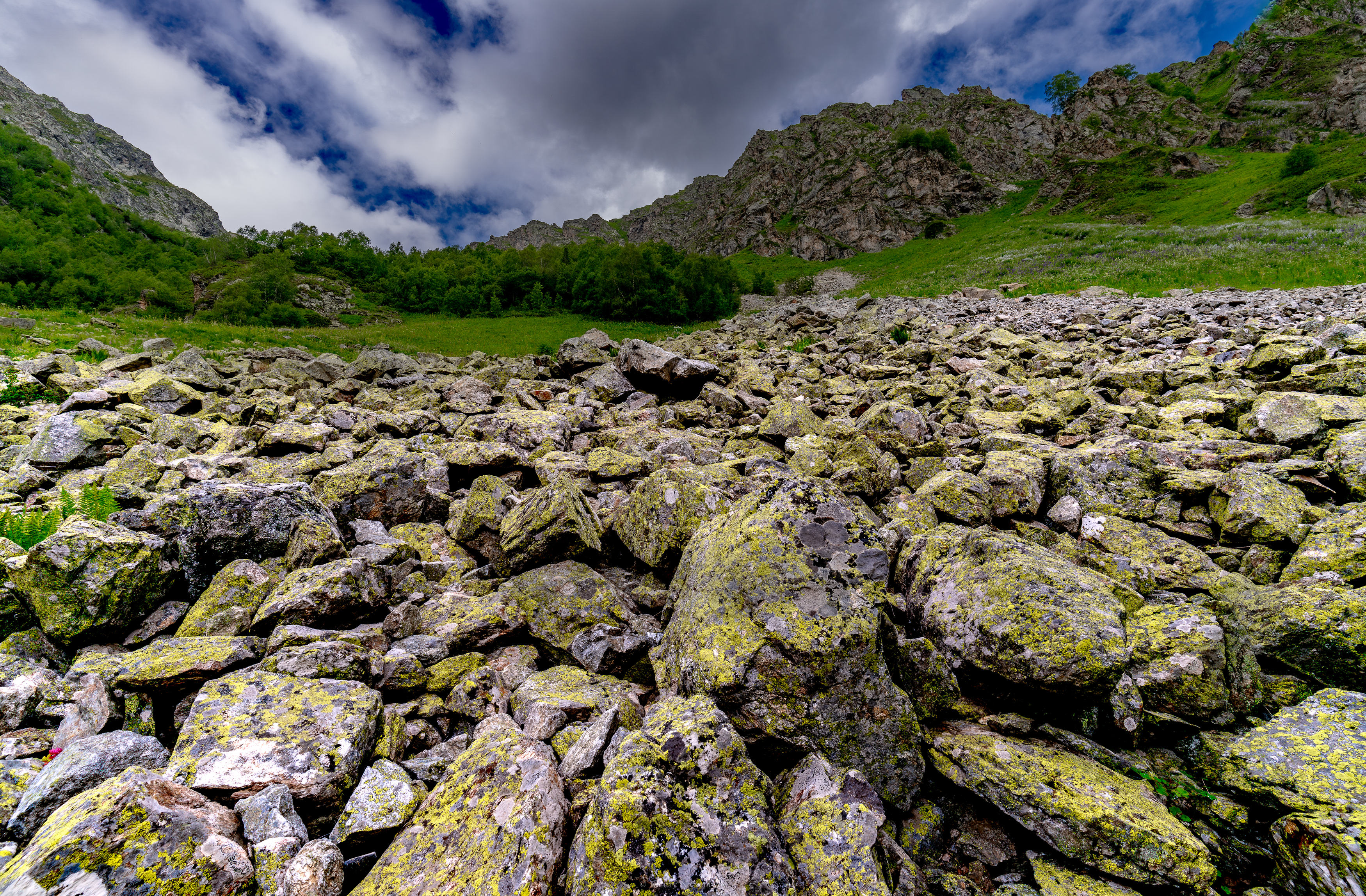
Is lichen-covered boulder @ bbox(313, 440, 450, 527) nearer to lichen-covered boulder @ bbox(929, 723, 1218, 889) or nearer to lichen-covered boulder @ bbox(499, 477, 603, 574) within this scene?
lichen-covered boulder @ bbox(499, 477, 603, 574)

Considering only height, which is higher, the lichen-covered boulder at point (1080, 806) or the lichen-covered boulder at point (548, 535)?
the lichen-covered boulder at point (548, 535)

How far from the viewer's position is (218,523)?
6.12 metres

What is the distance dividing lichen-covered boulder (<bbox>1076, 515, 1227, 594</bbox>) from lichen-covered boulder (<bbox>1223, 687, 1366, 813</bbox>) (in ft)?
5.62

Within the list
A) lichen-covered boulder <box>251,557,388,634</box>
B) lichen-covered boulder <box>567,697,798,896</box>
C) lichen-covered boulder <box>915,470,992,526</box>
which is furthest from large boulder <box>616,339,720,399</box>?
lichen-covered boulder <box>567,697,798,896</box>

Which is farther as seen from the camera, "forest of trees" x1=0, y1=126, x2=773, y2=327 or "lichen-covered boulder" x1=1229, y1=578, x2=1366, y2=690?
"forest of trees" x1=0, y1=126, x2=773, y2=327

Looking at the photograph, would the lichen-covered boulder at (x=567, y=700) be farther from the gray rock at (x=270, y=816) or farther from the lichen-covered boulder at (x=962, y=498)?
the lichen-covered boulder at (x=962, y=498)

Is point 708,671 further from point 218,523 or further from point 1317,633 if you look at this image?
point 218,523

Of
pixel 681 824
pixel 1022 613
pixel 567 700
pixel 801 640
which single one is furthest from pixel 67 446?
pixel 1022 613

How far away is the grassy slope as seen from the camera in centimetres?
2986

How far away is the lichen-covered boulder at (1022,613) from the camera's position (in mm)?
3697

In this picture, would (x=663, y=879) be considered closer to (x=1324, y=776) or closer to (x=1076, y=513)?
(x=1324, y=776)

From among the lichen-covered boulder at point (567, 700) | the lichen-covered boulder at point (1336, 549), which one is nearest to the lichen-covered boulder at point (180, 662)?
the lichen-covered boulder at point (567, 700)

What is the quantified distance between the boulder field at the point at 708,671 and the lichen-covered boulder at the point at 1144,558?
0.04 metres

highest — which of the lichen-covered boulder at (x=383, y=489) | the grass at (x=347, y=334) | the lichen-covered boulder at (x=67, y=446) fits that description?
the grass at (x=347, y=334)
